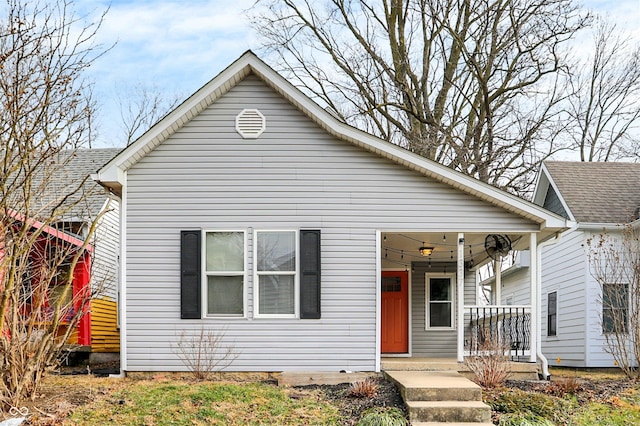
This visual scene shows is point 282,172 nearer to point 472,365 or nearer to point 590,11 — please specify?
point 472,365

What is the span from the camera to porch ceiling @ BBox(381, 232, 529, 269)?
486 inches

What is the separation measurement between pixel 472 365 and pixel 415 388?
6.09 ft

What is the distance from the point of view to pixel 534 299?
11.6m

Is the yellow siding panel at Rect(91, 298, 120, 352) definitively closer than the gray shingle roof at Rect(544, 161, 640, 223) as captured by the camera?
No

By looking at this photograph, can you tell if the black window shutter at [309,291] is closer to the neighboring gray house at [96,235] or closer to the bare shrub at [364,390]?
the bare shrub at [364,390]

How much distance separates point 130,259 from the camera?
443 inches

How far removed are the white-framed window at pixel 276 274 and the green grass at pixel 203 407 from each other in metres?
1.47

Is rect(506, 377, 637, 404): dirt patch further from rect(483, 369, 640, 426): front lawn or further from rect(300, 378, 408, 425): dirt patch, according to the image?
rect(300, 378, 408, 425): dirt patch

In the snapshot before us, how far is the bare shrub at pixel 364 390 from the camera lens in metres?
9.87

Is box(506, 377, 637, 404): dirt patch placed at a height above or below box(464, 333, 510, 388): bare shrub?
below

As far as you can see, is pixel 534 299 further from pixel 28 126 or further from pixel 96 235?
pixel 96 235

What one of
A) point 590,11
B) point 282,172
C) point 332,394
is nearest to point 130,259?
point 282,172

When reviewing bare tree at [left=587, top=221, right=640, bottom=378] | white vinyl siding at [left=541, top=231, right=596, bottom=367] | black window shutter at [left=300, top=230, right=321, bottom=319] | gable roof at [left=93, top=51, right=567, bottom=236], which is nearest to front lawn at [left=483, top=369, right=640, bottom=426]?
bare tree at [left=587, top=221, right=640, bottom=378]

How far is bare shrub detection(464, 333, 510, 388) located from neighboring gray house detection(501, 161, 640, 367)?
3719mm
